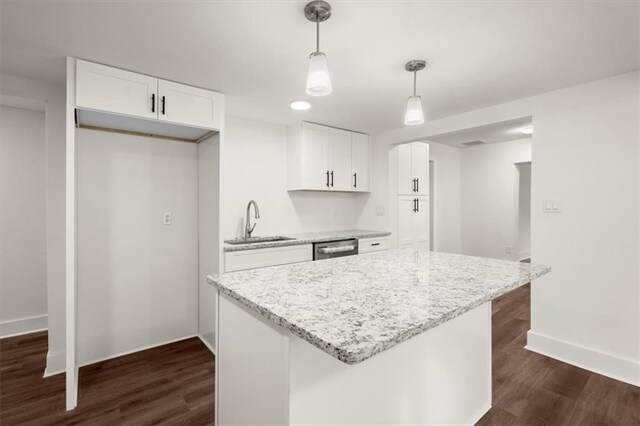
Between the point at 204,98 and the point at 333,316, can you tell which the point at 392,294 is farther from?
the point at 204,98

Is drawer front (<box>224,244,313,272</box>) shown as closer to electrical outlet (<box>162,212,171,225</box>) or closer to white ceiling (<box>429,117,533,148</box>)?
electrical outlet (<box>162,212,171,225</box>)

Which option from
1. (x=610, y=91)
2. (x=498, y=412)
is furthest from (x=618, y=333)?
(x=610, y=91)

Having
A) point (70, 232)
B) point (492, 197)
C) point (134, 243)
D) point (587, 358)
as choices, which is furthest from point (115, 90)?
point (492, 197)

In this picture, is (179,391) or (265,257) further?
(265,257)

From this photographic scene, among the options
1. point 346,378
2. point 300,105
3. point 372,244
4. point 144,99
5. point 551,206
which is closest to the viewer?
point 346,378

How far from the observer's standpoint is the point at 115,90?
7.06 ft

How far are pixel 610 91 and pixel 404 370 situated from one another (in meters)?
2.67

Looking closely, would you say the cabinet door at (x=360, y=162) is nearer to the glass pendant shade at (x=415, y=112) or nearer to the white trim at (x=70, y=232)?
the glass pendant shade at (x=415, y=112)

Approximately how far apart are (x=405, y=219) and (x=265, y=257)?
2109 mm

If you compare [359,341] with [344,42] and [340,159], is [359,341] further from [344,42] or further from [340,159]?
[340,159]

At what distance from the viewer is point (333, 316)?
0.95 m

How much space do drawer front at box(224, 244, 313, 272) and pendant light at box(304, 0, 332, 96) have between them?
67.3 inches

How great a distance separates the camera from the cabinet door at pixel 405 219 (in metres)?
4.15

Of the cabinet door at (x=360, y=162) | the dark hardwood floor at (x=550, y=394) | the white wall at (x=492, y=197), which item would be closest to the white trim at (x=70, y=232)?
the dark hardwood floor at (x=550, y=394)
